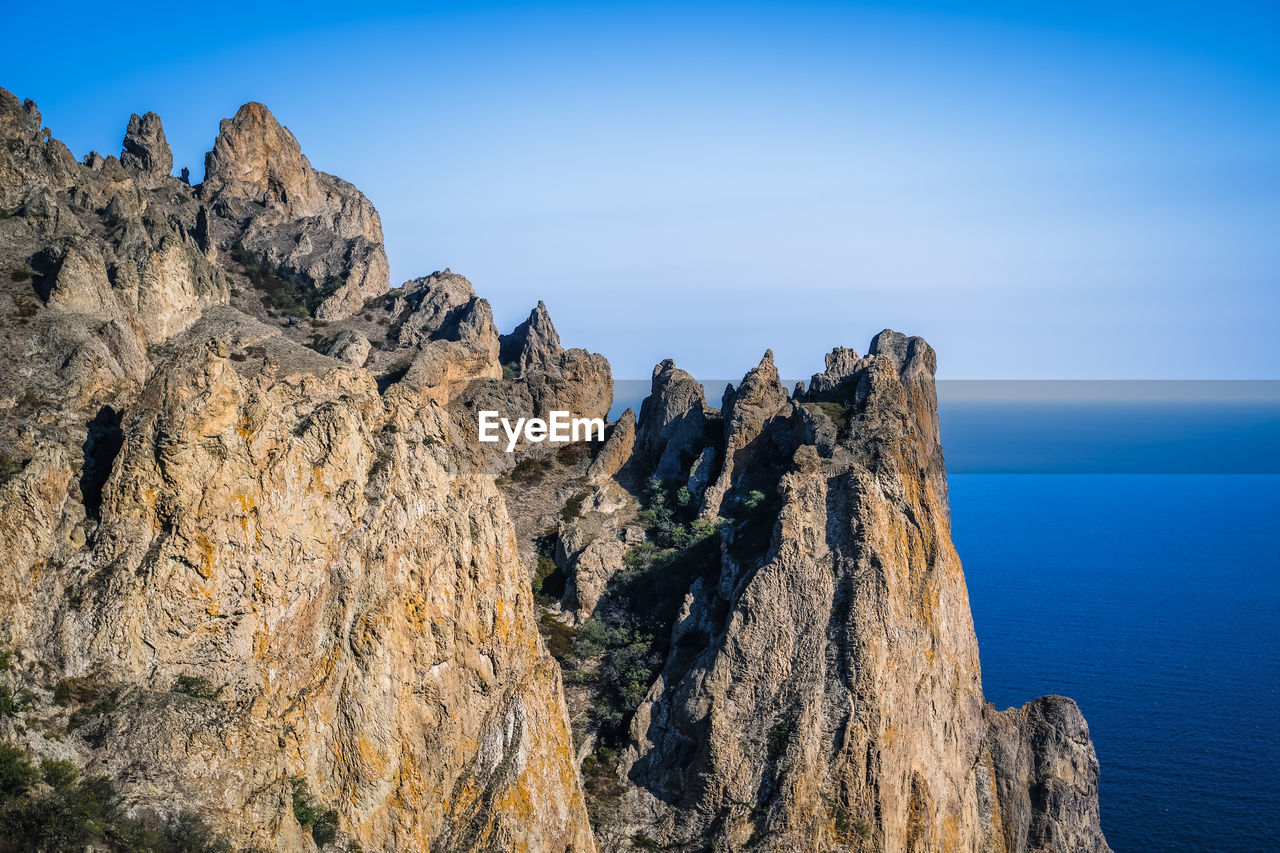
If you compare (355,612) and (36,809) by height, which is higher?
(355,612)

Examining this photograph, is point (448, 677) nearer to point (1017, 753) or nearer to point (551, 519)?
point (551, 519)

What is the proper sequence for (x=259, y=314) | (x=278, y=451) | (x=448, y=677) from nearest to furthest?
(x=278, y=451), (x=448, y=677), (x=259, y=314)

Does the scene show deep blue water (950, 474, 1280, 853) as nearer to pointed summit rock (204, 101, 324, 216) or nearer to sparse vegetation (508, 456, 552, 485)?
sparse vegetation (508, 456, 552, 485)

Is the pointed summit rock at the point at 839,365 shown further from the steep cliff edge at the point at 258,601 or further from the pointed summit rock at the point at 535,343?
the steep cliff edge at the point at 258,601

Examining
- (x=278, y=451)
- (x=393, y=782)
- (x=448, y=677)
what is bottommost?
(x=393, y=782)

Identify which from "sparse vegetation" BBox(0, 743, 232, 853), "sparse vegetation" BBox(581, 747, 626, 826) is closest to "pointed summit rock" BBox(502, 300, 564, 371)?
"sparse vegetation" BBox(581, 747, 626, 826)

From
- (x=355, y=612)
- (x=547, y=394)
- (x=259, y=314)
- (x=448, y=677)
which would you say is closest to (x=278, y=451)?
(x=355, y=612)

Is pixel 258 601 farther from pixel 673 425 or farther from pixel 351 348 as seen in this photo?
pixel 351 348
